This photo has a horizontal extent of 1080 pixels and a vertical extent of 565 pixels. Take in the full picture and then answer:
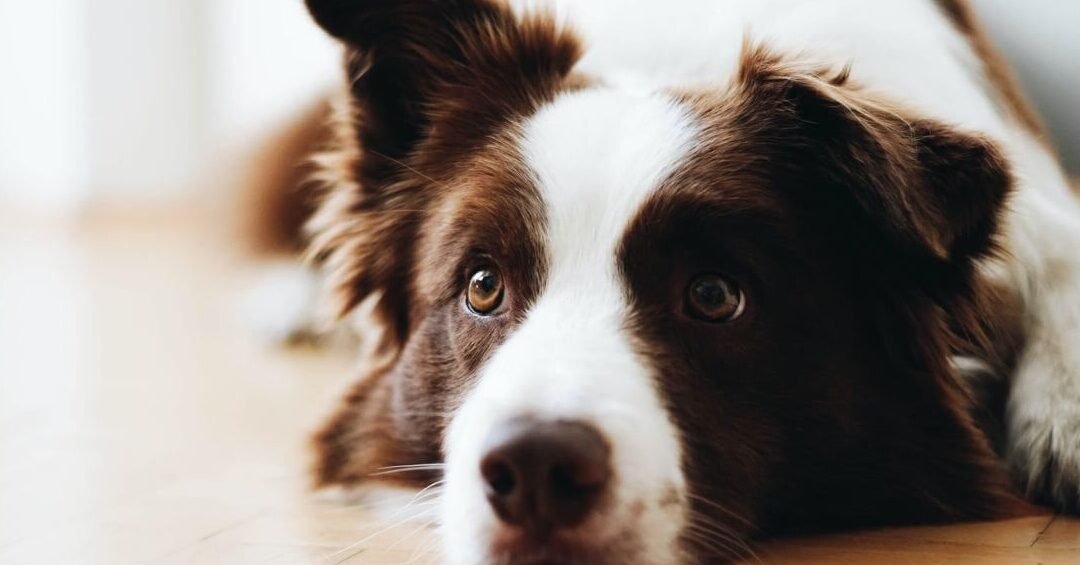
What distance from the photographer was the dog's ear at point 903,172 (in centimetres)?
213

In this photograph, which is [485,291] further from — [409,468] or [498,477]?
A: [498,477]

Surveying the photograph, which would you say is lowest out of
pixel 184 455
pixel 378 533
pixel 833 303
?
pixel 184 455

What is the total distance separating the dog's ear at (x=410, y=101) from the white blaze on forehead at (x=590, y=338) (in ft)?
0.48

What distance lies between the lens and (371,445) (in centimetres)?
274

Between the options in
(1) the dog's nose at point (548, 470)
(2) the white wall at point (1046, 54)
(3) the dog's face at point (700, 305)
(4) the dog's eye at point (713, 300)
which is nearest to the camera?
(1) the dog's nose at point (548, 470)

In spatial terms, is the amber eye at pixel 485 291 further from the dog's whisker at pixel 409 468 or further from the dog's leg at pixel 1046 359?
the dog's leg at pixel 1046 359

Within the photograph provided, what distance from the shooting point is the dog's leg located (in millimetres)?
2408

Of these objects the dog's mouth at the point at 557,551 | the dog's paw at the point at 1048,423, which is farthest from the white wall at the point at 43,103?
the dog's mouth at the point at 557,551

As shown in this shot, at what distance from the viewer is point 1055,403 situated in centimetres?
245

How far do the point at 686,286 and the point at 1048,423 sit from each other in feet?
2.61

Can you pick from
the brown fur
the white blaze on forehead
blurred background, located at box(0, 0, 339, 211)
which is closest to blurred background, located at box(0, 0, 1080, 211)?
blurred background, located at box(0, 0, 339, 211)

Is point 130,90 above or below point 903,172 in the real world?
below

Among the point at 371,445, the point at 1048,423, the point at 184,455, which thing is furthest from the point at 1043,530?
the point at 184,455

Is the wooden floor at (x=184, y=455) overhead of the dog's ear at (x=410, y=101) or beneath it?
beneath
